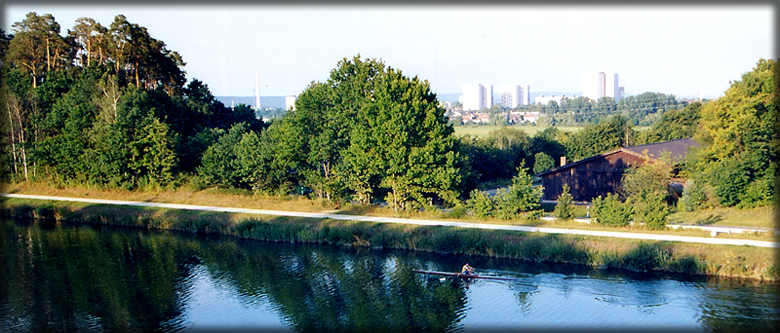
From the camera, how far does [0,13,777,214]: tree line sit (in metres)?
34.4

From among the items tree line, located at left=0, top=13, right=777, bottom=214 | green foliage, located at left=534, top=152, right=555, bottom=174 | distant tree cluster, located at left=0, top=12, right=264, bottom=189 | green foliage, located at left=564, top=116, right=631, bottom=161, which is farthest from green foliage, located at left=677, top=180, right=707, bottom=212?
distant tree cluster, located at left=0, top=12, right=264, bottom=189

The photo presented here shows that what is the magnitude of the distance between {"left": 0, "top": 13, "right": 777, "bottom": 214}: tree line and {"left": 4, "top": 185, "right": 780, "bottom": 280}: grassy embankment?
66.3 inches

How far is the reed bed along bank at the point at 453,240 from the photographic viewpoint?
24609 mm

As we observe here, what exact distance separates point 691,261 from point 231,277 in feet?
56.1

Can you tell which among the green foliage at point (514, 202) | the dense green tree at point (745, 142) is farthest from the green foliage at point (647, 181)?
the green foliage at point (514, 202)

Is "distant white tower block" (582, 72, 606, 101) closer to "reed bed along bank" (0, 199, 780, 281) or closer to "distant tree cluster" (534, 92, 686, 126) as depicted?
"distant tree cluster" (534, 92, 686, 126)

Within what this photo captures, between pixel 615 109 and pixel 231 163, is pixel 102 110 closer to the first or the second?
pixel 231 163

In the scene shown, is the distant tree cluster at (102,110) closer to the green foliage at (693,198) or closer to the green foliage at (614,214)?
the green foliage at (614,214)

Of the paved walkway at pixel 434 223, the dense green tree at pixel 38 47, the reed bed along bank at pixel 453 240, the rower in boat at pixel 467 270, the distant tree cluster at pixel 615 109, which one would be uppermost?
the dense green tree at pixel 38 47

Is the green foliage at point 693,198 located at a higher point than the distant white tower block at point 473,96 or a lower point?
lower

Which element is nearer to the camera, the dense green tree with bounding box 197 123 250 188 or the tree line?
the tree line

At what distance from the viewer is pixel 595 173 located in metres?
40.2

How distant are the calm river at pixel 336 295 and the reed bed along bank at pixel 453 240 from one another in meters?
0.75

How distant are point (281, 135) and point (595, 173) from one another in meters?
18.5
